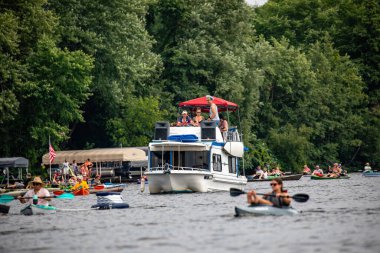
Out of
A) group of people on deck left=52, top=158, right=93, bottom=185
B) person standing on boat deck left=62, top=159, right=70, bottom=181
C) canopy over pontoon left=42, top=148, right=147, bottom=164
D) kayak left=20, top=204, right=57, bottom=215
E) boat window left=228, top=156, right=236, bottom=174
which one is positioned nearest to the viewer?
kayak left=20, top=204, right=57, bottom=215

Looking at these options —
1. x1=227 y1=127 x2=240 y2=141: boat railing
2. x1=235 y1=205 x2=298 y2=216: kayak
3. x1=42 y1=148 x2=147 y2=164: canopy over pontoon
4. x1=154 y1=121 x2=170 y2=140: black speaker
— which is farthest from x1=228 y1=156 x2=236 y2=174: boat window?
x1=235 y1=205 x2=298 y2=216: kayak

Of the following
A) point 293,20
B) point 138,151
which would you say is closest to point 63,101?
point 138,151

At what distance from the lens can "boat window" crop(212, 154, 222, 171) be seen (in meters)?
58.8

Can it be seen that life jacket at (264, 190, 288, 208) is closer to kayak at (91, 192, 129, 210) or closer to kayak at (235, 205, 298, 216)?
kayak at (235, 205, 298, 216)

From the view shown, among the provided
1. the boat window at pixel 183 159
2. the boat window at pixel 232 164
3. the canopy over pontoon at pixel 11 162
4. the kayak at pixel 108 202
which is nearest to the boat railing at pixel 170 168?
the boat window at pixel 183 159

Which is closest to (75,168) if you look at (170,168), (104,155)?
(104,155)

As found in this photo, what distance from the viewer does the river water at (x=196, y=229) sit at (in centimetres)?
2997

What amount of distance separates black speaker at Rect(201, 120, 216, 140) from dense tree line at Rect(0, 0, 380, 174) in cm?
1768

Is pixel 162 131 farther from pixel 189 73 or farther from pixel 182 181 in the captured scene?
pixel 189 73

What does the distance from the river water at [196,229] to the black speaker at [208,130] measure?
10278mm

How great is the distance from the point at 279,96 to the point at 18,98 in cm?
4392

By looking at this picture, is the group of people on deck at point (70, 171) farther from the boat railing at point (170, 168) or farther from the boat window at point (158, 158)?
the boat railing at point (170, 168)

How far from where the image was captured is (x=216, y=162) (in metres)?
59.2

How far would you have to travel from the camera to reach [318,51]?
11900cm
